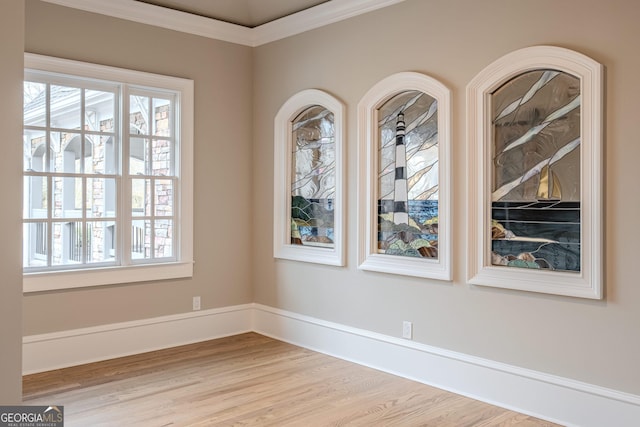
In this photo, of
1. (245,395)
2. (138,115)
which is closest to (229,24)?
(138,115)

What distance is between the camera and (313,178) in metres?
4.91

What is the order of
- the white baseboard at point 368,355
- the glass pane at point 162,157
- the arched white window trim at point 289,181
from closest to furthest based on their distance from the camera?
the white baseboard at point 368,355
the arched white window trim at point 289,181
the glass pane at point 162,157

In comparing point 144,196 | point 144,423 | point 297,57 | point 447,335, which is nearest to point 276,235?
point 144,196

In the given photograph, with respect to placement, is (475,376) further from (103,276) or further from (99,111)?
(99,111)

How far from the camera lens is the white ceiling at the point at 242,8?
4.78 meters

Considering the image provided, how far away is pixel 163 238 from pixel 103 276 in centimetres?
61

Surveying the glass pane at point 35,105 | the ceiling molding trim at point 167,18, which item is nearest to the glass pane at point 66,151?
the glass pane at point 35,105

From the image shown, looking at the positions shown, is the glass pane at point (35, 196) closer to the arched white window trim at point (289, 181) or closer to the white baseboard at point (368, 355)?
the white baseboard at point (368, 355)

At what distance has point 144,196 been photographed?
4.75 m

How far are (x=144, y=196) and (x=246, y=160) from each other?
1.06m

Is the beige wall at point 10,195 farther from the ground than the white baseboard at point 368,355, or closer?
farther from the ground

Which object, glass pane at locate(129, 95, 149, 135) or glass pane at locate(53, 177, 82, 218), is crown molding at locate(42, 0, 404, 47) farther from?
glass pane at locate(53, 177, 82, 218)

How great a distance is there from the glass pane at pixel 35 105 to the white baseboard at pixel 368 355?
1.56 m

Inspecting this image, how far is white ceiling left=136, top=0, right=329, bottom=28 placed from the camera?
4.78m
